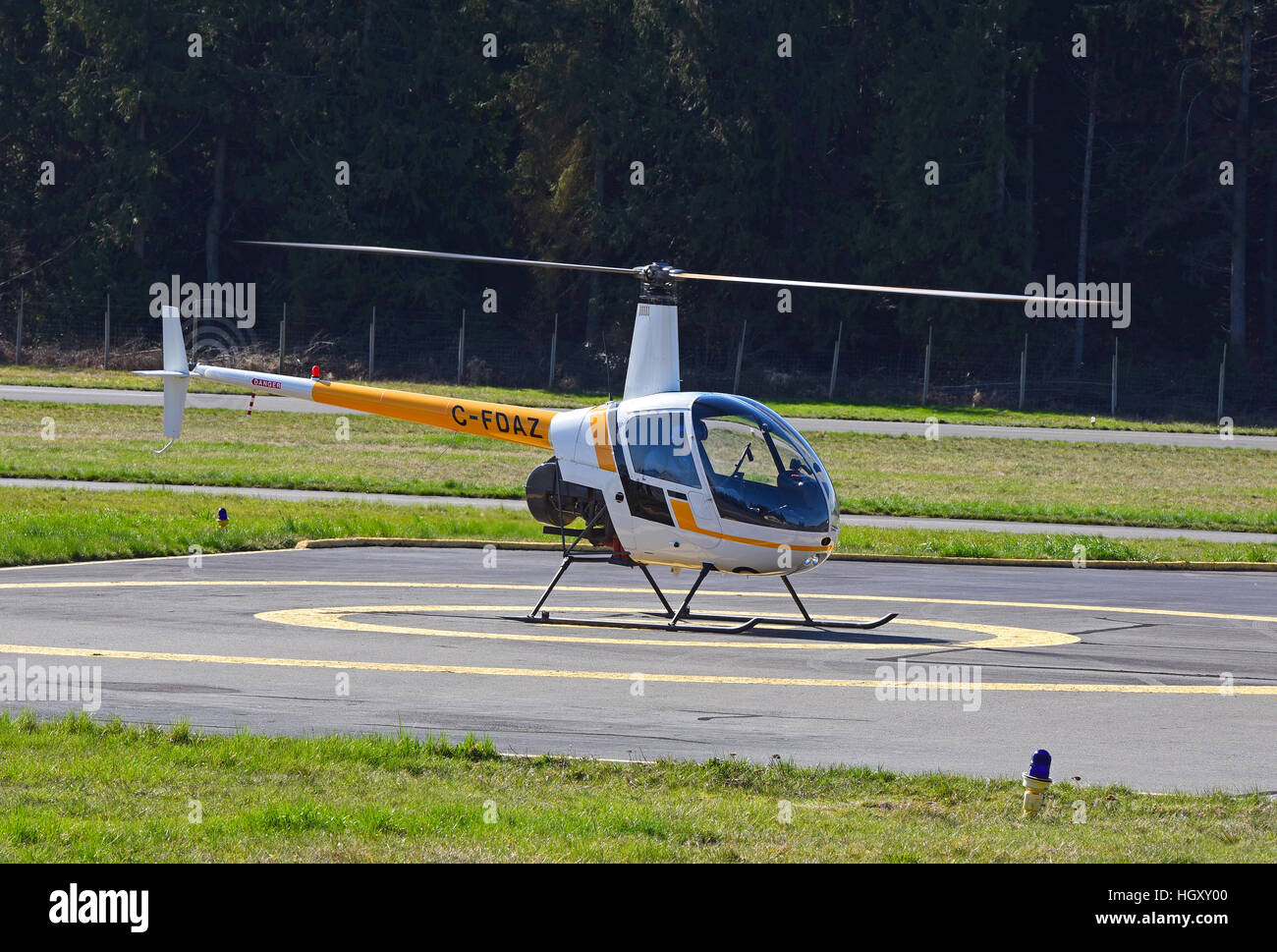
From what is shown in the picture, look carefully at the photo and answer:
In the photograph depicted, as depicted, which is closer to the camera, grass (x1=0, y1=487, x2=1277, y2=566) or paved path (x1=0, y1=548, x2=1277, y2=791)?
paved path (x1=0, y1=548, x2=1277, y2=791)

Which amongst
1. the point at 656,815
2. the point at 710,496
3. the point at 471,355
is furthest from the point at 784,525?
the point at 471,355

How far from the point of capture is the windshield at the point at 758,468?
15.1 metres

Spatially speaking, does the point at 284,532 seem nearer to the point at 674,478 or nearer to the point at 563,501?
the point at 563,501

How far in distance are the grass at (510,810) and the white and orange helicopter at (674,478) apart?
212 inches

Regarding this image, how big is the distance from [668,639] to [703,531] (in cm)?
112

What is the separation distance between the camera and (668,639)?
15.3m

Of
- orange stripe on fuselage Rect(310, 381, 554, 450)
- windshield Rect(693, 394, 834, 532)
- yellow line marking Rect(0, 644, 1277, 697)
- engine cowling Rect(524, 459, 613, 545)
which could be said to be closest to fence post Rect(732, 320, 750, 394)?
orange stripe on fuselage Rect(310, 381, 554, 450)

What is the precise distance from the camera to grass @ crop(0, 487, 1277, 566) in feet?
67.6

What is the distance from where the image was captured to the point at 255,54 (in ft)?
192

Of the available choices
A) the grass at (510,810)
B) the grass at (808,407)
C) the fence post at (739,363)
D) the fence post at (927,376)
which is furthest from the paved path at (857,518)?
the fence post at (739,363)

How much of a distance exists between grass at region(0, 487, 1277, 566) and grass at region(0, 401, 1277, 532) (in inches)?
123

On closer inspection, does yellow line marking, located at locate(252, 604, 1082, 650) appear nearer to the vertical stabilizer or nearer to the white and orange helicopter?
the white and orange helicopter
